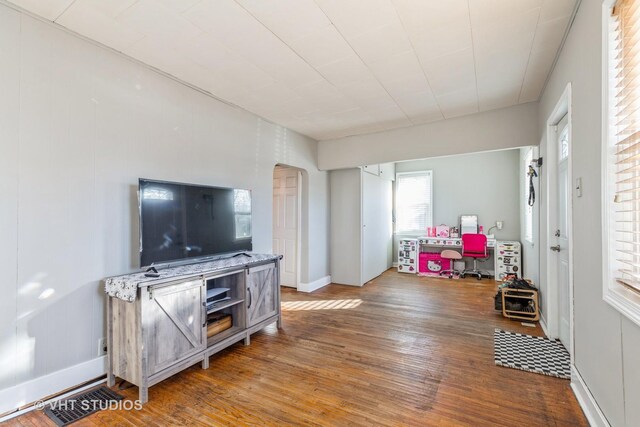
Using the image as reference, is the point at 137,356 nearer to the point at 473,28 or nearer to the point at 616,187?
the point at 616,187

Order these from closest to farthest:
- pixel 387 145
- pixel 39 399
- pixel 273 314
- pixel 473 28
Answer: pixel 39 399 → pixel 473 28 → pixel 273 314 → pixel 387 145

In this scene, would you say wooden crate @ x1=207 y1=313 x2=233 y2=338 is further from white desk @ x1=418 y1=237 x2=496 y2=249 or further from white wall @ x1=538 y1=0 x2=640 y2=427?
white desk @ x1=418 y1=237 x2=496 y2=249

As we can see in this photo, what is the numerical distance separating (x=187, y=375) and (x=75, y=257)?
1301 mm

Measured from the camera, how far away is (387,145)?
4.66m

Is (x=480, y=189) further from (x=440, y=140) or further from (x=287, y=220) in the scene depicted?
(x=287, y=220)

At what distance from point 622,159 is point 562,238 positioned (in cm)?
166

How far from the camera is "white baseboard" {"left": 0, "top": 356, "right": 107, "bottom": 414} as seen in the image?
6.24 feet

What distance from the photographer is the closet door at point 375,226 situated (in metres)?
5.52

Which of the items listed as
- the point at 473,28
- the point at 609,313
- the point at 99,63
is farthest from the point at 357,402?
the point at 99,63

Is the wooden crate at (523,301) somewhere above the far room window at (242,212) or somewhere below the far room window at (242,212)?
below

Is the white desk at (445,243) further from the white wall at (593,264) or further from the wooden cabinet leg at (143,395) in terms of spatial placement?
the wooden cabinet leg at (143,395)

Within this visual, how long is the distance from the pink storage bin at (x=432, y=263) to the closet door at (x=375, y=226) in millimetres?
807

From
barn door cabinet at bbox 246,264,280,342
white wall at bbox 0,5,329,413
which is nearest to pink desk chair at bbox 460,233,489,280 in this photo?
barn door cabinet at bbox 246,264,280,342

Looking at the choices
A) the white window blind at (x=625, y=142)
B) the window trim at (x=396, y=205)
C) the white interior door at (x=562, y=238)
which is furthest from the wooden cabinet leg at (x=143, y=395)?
the window trim at (x=396, y=205)
